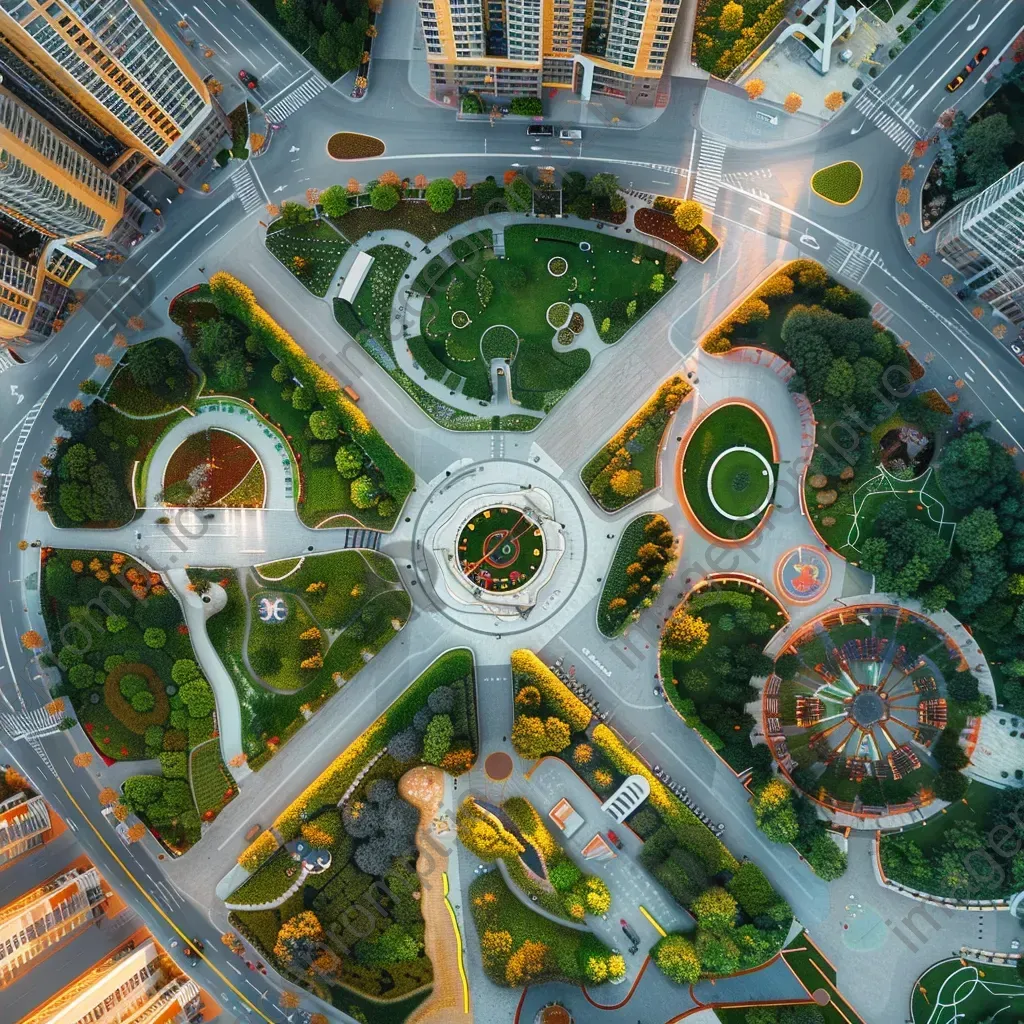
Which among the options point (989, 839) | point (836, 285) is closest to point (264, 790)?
point (989, 839)

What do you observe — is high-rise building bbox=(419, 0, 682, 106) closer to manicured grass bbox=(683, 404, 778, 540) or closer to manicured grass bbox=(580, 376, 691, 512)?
manicured grass bbox=(580, 376, 691, 512)

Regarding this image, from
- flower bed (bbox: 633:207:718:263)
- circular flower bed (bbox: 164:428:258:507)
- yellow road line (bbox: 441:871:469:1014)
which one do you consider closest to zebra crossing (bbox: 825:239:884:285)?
flower bed (bbox: 633:207:718:263)

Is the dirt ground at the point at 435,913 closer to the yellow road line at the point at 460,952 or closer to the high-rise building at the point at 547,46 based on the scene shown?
the yellow road line at the point at 460,952

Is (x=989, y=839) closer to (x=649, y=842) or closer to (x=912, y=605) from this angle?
(x=912, y=605)

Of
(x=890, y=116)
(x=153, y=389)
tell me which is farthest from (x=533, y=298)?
(x=153, y=389)

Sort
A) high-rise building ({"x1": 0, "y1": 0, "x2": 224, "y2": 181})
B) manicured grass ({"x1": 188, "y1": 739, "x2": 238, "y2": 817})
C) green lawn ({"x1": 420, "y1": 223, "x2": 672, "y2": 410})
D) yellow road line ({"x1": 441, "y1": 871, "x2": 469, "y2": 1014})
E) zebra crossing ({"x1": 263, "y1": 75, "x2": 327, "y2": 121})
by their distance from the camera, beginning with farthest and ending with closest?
1. zebra crossing ({"x1": 263, "y1": 75, "x2": 327, "y2": 121})
2. green lawn ({"x1": 420, "y1": 223, "x2": 672, "y2": 410})
3. manicured grass ({"x1": 188, "y1": 739, "x2": 238, "y2": 817})
4. yellow road line ({"x1": 441, "y1": 871, "x2": 469, "y2": 1014})
5. high-rise building ({"x1": 0, "y1": 0, "x2": 224, "y2": 181})

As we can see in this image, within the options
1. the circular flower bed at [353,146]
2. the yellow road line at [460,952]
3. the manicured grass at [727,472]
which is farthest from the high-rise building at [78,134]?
the yellow road line at [460,952]
